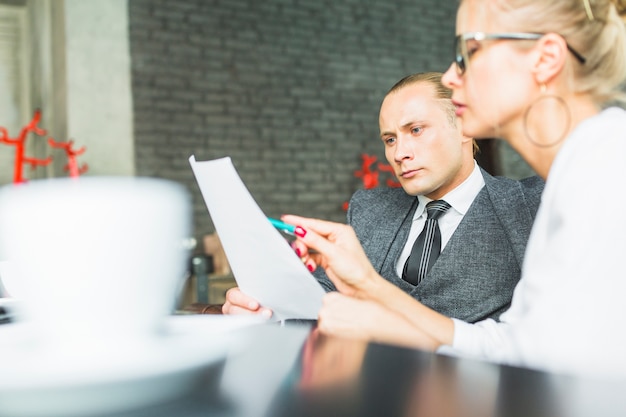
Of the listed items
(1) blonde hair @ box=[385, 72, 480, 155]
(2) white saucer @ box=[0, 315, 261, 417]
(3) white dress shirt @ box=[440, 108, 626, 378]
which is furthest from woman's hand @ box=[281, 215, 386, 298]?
(1) blonde hair @ box=[385, 72, 480, 155]

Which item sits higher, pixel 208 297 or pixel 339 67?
pixel 339 67

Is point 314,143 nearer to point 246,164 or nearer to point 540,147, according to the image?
point 246,164

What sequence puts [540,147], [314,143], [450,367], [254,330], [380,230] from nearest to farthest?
[450,367]
[254,330]
[540,147]
[380,230]
[314,143]

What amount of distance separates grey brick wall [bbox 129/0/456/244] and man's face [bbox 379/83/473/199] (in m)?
2.98

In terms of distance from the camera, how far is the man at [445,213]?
1.47 metres

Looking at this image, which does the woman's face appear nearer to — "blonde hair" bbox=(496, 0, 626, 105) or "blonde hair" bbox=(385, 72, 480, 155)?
"blonde hair" bbox=(496, 0, 626, 105)

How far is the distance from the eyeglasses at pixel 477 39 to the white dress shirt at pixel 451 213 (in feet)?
2.32

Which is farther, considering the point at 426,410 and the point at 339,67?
the point at 339,67

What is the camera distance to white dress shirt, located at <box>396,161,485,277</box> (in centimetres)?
161

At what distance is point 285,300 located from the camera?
0.97m

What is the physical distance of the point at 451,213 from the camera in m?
1.63

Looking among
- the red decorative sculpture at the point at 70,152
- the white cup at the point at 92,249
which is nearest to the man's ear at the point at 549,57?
the white cup at the point at 92,249

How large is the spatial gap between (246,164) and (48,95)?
1.51 metres

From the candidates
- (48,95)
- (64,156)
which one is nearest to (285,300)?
(64,156)
